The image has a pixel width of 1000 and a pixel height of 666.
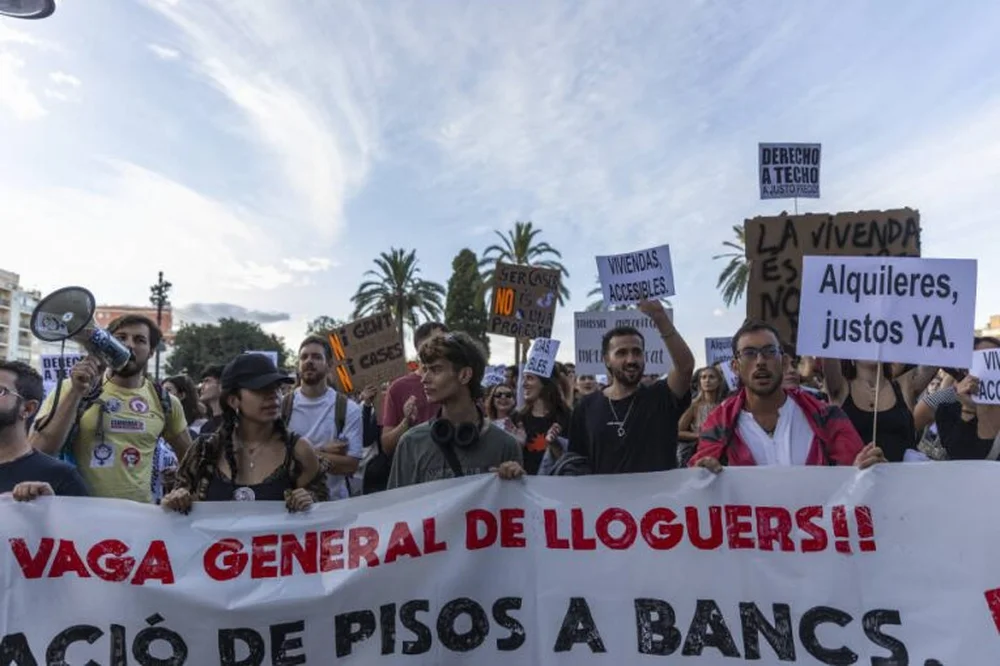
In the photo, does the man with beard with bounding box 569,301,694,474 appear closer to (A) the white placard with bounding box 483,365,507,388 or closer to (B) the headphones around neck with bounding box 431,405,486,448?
(B) the headphones around neck with bounding box 431,405,486,448

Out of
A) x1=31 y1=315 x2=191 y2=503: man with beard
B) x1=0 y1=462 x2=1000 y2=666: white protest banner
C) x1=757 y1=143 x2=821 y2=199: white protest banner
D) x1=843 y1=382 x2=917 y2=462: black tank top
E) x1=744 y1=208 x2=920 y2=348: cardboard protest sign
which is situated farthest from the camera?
x1=757 y1=143 x2=821 y2=199: white protest banner

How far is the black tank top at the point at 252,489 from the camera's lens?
3.07 meters

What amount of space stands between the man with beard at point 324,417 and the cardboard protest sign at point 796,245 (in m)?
2.74

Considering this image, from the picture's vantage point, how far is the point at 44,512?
117 inches

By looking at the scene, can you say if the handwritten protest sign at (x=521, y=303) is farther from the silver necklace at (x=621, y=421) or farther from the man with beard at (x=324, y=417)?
the silver necklace at (x=621, y=421)

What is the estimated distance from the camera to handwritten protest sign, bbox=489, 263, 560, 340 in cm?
835

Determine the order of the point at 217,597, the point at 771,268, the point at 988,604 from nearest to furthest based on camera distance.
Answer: the point at 988,604 → the point at 217,597 → the point at 771,268

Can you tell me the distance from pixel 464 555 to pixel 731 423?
1407 millimetres

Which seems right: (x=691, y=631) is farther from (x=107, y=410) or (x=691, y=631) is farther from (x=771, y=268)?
(x=107, y=410)

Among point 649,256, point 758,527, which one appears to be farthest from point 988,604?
point 649,256

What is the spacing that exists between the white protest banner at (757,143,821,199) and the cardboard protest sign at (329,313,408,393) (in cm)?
349

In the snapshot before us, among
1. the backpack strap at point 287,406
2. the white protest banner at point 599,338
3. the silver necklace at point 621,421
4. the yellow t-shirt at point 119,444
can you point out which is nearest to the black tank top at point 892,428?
the silver necklace at point 621,421

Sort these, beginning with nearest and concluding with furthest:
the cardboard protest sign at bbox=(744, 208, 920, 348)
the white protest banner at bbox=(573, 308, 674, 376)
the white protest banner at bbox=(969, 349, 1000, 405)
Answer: the white protest banner at bbox=(969, 349, 1000, 405) < the cardboard protest sign at bbox=(744, 208, 920, 348) < the white protest banner at bbox=(573, 308, 674, 376)

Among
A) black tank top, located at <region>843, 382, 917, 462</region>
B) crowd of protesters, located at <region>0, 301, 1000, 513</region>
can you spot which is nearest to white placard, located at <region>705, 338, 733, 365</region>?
crowd of protesters, located at <region>0, 301, 1000, 513</region>
